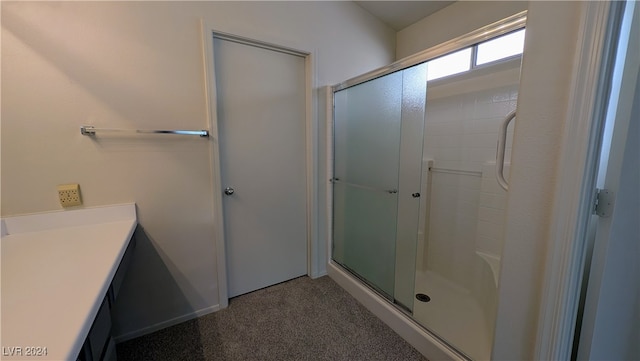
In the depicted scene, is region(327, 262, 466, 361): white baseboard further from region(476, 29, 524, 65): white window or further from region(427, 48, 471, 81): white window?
region(476, 29, 524, 65): white window

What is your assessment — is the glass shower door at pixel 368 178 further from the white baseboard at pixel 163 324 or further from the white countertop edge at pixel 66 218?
the white countertop edge at pixel 66 218

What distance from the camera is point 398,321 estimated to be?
5.48 feet

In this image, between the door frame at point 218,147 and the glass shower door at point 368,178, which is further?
the glass shower door at point 368,178

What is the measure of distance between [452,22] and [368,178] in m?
1.50

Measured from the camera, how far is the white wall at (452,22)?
1.84 metres

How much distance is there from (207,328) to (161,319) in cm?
32

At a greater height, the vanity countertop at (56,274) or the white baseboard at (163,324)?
the vanity countertop at (56,274)

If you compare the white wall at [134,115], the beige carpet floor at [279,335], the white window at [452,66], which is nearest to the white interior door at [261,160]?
the white wall at [134,115]

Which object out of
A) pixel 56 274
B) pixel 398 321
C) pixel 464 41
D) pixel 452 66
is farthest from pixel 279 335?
pixel 452 66

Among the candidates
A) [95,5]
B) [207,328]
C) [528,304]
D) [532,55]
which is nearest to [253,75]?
[95,5]

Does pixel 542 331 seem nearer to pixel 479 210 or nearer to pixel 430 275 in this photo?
pixel 479 210

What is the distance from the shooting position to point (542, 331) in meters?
0.80

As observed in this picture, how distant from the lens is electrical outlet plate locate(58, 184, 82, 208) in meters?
1.37

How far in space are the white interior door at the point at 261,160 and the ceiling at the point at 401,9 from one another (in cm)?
86
